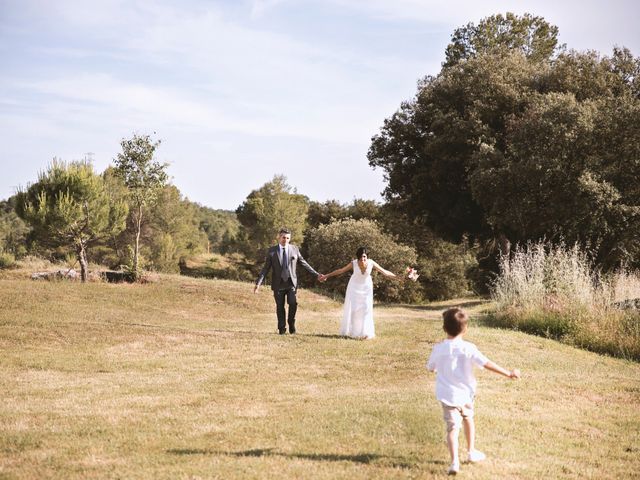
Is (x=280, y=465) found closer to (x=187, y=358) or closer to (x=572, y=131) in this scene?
(x=187, y=358)

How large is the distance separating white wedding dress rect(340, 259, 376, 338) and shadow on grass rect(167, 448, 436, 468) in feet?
27.3

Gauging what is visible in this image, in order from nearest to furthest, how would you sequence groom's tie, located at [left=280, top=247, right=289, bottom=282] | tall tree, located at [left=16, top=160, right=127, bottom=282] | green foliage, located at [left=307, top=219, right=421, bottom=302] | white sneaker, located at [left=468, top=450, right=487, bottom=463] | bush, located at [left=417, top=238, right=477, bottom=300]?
white sneaker, located at [left=468, top=450, right=487, bottom=463] < groom's tie, located at [left=280, top=247, right=289, bottom=282] < tall tree, located at [left=16, top=160, right=127, bottom=282] < green foliage, located at [left=307, top=219, right=421, bottom=302] < bush, located at [left=417, top=238, right=477, bottom=300]

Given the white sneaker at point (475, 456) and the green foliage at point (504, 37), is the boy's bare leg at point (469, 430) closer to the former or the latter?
the white sneaker at point (475, 456)

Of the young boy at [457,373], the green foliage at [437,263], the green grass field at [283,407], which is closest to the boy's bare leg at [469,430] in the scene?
the young boy at [457,373]

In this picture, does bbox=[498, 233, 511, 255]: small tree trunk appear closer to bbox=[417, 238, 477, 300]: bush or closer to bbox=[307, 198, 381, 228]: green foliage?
bbox=[417, 238, 477, 300]: bush

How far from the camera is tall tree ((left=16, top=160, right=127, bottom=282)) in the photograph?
27.0 meters

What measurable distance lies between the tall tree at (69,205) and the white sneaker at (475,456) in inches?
928

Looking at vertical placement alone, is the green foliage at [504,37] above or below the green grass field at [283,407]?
above

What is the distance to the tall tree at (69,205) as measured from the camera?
2695 centimetres

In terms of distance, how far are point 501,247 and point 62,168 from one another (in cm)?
2358

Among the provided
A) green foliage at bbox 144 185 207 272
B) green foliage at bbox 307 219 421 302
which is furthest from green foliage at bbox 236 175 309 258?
green foliage at bbox 307 219 421 302

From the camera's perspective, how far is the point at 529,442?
7.50 metres

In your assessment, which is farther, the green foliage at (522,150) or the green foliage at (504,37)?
the green foliage at (504,37)

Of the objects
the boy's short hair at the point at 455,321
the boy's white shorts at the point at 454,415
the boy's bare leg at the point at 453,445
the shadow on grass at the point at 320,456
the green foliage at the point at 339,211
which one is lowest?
the shadow on grass at the point at 320,456
